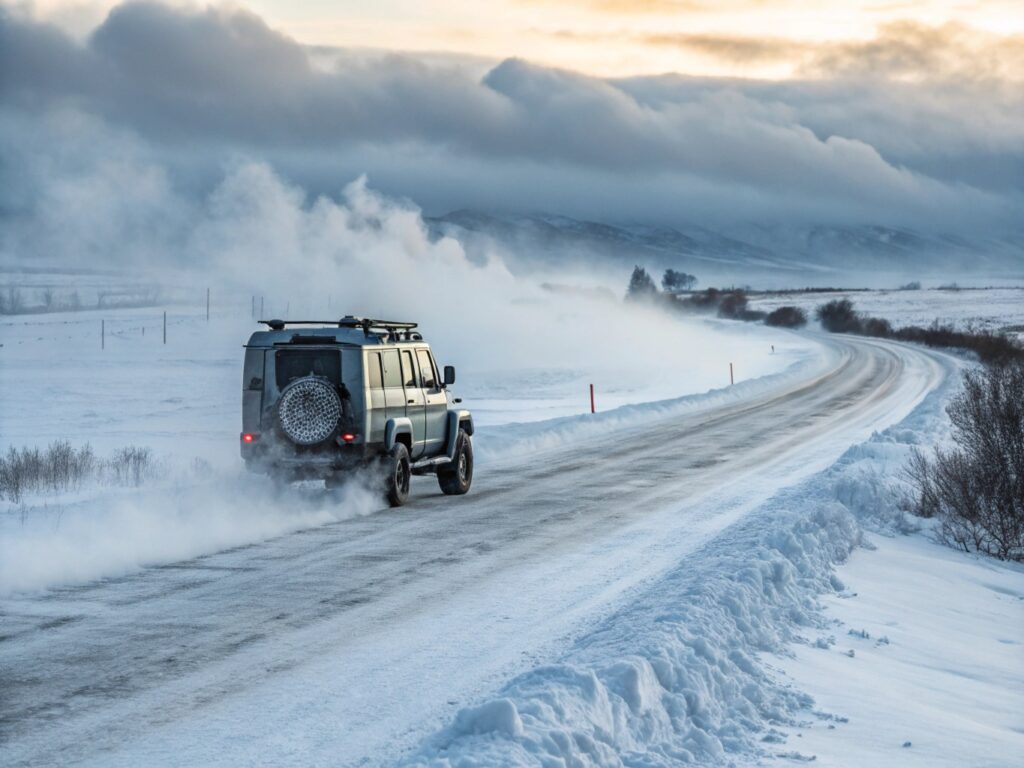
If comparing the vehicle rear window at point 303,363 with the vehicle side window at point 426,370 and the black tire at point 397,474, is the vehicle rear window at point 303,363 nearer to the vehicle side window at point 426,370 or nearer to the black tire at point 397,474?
the black tire at point 397,474

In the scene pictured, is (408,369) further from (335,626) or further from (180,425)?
(180,425)

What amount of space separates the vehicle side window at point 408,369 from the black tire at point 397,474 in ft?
3.08

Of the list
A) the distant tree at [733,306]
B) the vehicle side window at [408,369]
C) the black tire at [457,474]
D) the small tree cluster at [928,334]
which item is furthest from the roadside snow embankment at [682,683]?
the distant tree at [733,306]

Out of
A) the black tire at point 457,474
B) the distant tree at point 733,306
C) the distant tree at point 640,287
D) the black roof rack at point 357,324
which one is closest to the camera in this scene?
the black roof rack at point 357,324

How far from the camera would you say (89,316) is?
500 feet

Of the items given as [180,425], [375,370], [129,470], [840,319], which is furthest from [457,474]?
[840,319]

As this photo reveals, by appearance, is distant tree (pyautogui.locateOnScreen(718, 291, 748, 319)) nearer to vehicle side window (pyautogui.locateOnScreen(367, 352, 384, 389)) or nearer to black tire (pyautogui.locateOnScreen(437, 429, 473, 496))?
black tire (pyautogui.locateOnScreen(437, 429, 473, 496))

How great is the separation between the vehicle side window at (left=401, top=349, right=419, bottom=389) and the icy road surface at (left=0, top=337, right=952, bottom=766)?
1.73 metres

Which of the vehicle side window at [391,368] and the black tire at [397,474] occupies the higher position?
the vehicle side window at [391,368]

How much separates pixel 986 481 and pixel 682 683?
30.6 feet

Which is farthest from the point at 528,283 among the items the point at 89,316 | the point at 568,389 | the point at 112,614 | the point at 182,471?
the point at 112,614

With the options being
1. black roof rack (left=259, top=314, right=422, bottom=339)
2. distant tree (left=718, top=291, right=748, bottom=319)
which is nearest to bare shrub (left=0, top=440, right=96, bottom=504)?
black roof rack (left=259, top=314, right=422, bottom=339)

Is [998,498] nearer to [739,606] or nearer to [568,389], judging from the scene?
[739,606]

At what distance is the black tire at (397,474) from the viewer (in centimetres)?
1551
